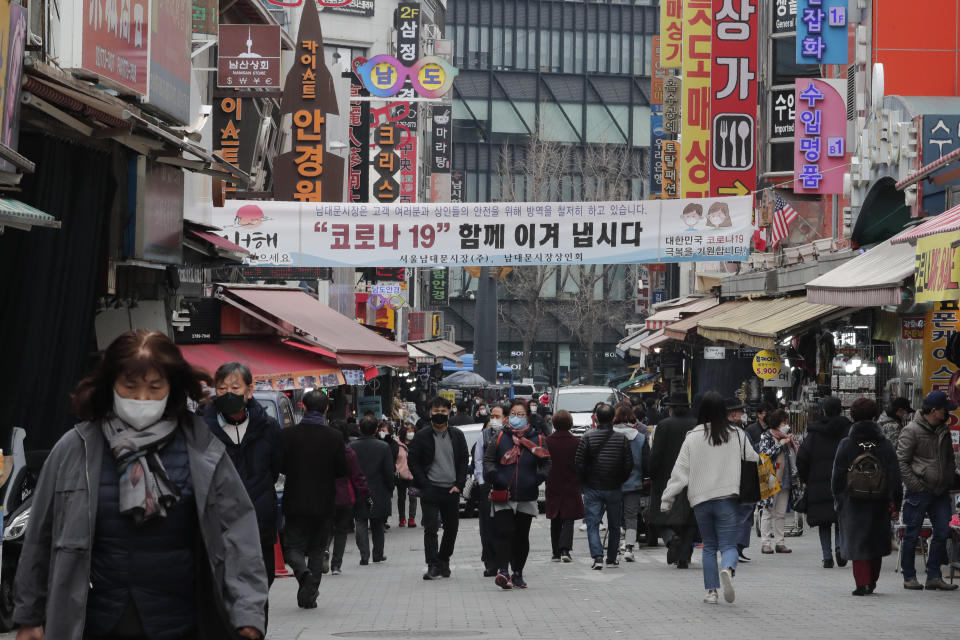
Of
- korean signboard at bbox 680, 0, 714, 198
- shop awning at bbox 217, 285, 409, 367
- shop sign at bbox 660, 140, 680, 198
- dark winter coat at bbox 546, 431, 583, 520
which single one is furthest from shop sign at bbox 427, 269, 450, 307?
dark winter coat at bbox 546, 431, 583, 520

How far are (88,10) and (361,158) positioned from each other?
28.0 metres

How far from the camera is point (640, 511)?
17.4m

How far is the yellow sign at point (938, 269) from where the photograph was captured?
10916 mm

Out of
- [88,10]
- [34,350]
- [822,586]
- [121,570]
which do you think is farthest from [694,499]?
[121,570]

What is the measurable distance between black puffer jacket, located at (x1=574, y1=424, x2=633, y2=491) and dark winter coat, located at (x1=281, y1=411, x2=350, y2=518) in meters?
3.81

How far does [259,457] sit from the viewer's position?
9.43 metres

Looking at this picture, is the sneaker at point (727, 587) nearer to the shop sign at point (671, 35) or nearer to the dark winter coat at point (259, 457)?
the dark winter coat at point (259, 457)

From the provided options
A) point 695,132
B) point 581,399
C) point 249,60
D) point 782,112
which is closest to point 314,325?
point 249,60

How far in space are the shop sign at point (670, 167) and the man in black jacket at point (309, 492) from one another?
2990cm

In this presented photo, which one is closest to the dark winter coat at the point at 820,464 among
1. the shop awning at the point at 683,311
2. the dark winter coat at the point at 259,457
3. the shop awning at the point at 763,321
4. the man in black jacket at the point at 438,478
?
the man in black jacket at the point at 438,478

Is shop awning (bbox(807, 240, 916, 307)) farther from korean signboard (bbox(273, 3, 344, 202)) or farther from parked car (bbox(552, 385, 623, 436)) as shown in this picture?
parked car (bbox(552, 385, 623, 436))

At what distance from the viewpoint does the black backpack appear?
12.0 metres

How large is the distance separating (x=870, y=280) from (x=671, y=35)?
21.8m

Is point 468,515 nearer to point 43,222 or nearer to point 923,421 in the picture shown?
point 923,421
